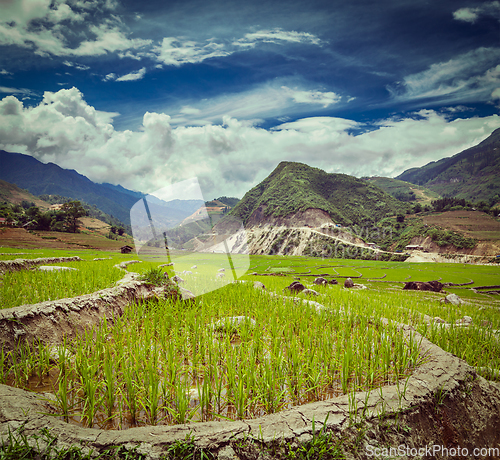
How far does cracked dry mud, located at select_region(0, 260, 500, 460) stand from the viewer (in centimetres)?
193

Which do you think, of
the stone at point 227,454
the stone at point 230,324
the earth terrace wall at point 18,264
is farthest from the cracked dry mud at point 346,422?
the earth terrace wall at point 18,264

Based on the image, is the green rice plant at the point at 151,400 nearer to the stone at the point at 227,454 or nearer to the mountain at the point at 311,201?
the stone at the point at 227,454

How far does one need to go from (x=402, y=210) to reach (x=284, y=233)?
250ft

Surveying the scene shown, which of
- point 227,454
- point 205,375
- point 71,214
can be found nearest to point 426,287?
point 205,375

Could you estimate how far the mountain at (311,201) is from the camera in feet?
420

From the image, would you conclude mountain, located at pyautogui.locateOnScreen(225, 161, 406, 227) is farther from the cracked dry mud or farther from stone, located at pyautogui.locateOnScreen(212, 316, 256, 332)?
the cracked dry mud

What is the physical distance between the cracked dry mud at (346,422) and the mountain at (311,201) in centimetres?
12125

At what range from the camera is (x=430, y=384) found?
120 inches

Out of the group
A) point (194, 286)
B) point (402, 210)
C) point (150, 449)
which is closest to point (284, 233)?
point (402, 210)

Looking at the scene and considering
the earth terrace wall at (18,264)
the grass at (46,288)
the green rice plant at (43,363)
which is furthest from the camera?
the earth terrace wall at (18,264)

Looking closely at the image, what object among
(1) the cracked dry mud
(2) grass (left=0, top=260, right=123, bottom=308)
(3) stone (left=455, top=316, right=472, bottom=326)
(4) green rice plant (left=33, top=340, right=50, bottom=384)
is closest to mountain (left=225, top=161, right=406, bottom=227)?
(3) stone (left=455, top=316, right=472, bottom=326)

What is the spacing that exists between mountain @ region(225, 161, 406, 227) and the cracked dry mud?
12125 cm

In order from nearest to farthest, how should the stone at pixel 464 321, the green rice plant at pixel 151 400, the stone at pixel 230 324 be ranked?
1. the green rice plant at pixel 151 400
2. the stone at pixel 230 324
3. the stone at pixel 464 321

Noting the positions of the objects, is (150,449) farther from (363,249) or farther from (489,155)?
(489,155)
